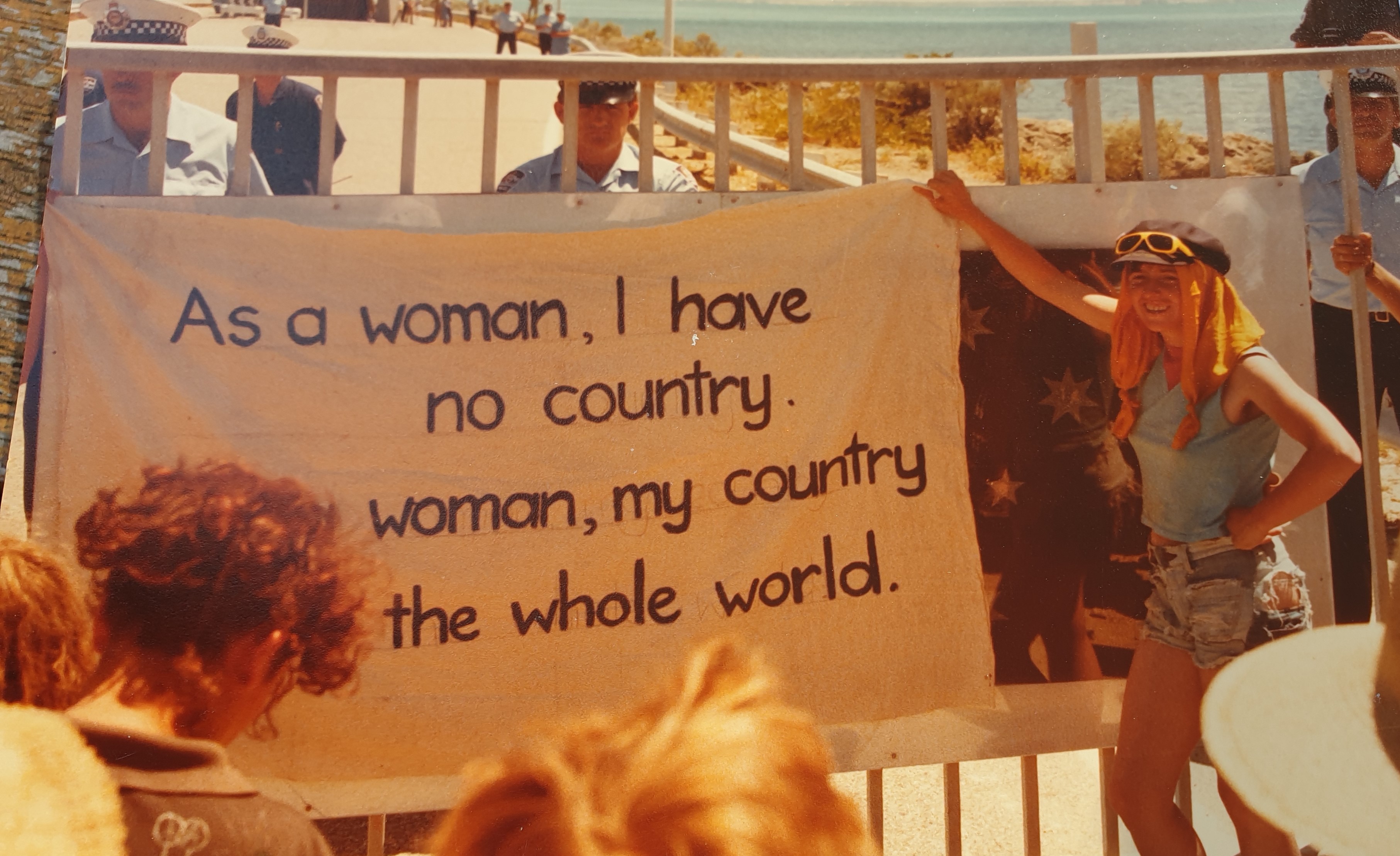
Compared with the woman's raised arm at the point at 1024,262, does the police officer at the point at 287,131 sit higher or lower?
higher

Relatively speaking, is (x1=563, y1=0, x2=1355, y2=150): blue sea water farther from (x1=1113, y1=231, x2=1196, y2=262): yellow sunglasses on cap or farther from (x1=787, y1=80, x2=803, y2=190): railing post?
(x1=1113, y1=231, x2=1196, y2=262): yellow sunglasses on cap

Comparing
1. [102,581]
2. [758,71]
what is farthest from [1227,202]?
[102,581]

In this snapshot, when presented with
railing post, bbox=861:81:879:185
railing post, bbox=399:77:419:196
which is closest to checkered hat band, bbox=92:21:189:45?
railing post, bbox=399:77:419:196

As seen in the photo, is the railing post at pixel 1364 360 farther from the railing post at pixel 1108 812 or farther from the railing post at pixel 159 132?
the railing post at pixel 159 132

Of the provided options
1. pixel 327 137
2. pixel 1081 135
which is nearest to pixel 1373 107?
pixel 1081 135

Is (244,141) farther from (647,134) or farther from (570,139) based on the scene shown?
(647,134)

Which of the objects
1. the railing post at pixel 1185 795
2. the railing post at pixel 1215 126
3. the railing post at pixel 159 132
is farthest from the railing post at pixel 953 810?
the railing post at pixel 159 132

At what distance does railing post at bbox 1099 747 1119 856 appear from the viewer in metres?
1.60

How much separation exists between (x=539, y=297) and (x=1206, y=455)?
1.16 metres

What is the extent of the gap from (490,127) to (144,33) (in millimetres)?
582

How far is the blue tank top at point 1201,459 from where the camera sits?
4.82ft

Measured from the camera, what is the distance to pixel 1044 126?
5.08 ft

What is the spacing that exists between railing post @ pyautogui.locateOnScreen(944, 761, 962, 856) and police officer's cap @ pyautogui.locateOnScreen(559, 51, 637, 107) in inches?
52.1

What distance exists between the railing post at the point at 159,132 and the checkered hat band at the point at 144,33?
69 millimetres
